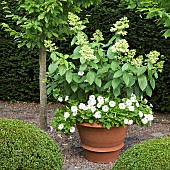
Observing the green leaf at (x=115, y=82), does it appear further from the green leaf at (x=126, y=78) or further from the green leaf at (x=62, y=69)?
the green leaf at (x=62, y=69)

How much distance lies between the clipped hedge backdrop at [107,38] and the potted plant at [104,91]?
4.94 feet

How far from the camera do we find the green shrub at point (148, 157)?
2316 mm

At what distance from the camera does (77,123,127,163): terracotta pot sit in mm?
3689

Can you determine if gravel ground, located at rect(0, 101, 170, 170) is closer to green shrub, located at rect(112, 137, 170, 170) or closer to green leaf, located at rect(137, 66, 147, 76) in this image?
green leaf, located at rect(137, 66, 147, 76)

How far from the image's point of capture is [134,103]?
12.3ft

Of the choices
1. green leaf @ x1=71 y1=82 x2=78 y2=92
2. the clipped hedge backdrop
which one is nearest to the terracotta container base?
green leaf @ x1=71 y1=82 x2=78 y2=92

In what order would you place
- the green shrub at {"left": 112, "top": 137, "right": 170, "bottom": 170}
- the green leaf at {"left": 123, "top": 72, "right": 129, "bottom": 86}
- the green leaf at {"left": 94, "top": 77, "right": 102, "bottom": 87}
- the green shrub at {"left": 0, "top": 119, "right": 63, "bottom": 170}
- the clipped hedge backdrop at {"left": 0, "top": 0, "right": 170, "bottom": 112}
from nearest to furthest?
the green shrub at {"left": 112, "top": 137, "right": 170, "bottom": 170} < the green shrub at {"left": 0, "top": 119, "right": 63, "bottom": 170} < the green leaf at {"left": 123, "top": 72, "right": 129, "bottom": 86} < the green leaf at {"left": 94, "top": 77, "right": 102, "bottom": 87} < the clipped hedge backdrop at {"left": 0, "top": 0, "right": 170, "bottom": 112}

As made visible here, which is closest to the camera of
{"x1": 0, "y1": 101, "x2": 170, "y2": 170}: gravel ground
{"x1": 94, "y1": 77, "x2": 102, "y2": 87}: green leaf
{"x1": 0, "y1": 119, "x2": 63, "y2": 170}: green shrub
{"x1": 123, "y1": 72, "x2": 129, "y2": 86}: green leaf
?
{"x1": 0, "y1": 119, "x2": 63, "y2": 170}: green shrub

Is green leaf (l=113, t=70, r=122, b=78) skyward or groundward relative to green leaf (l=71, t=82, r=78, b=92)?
skyward

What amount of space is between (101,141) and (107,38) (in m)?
2.55

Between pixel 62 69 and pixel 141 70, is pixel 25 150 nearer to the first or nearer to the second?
pixel 62 69

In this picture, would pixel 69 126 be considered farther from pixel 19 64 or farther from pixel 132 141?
pixel 19 64

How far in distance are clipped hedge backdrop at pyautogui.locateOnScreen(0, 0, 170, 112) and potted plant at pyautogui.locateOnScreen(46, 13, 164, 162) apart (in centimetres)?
150

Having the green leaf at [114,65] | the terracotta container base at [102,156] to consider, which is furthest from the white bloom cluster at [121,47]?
the terracotta container base at [102,156]
